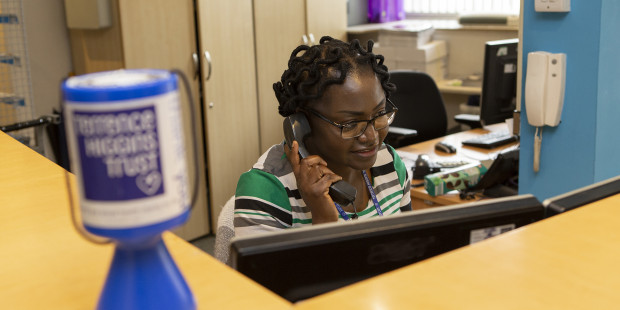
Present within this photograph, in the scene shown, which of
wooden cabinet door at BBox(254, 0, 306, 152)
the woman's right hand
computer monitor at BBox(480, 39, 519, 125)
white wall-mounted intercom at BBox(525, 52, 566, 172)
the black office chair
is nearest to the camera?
the woman's right hand

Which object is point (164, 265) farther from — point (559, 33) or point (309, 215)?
point (559, 33)

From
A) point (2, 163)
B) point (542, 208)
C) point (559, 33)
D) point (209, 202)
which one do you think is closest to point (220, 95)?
point (209, 202)

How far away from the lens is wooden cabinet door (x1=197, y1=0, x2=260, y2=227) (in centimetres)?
391

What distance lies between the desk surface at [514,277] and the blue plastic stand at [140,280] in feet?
0.44

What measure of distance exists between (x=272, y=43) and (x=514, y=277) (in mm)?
3669

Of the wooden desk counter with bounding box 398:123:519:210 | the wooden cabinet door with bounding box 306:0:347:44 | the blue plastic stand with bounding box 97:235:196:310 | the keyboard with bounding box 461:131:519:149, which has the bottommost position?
the wooden desk counter with bounding box 398:123:519:210

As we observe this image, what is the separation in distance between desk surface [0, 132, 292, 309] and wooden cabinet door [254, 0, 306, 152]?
3.22 metres

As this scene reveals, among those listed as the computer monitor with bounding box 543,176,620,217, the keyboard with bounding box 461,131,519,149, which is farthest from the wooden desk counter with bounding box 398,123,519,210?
the computer monitor with bounding box 543,176,620,217

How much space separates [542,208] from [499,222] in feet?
0.22

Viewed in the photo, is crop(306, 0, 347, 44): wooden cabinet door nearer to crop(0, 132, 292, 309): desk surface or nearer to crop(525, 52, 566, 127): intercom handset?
crop(525, 52, 566, 127): intercom handset

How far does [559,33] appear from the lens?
217 centimetres

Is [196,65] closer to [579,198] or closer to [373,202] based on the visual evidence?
[373,202]

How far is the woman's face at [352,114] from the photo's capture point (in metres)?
1.56

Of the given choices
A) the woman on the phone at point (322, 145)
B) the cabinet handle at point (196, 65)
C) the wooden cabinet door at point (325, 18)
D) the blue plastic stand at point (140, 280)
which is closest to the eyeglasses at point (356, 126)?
the woman on the phone at point (322, 145)
